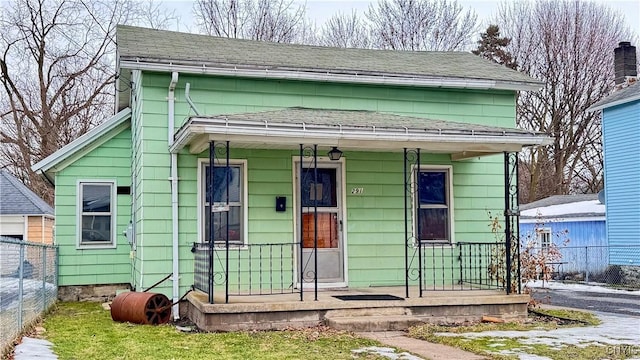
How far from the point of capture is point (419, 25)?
102 ft

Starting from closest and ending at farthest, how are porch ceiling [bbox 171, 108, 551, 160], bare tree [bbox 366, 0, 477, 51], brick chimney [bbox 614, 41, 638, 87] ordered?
porch ceiling [bbox 171, 108, 551, 160], brick chimney [bbox 614, 41, 638, 87], bare tree [bbox 366, 0, 477, 51]

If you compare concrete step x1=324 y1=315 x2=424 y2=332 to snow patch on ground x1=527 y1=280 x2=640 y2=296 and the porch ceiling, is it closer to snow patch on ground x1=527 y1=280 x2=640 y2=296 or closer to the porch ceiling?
the porch ceiling

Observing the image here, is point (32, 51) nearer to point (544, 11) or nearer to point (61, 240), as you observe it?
point (61, 240)

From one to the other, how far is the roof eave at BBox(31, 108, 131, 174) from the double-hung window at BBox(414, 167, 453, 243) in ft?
20.1

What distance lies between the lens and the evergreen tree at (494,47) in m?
30.8

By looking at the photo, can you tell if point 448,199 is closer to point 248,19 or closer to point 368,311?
point 368,311

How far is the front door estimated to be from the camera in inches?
417

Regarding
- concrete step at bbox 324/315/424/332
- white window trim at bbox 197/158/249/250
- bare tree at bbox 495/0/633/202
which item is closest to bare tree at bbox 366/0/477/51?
bare tree at bbox 495/0/633/202

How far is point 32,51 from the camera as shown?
24.7 metres

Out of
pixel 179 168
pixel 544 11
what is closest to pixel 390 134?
pixel 179 168

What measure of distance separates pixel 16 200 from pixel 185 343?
609 inches

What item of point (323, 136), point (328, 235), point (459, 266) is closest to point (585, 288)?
point (459, 266)

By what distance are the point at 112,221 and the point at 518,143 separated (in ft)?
25.7

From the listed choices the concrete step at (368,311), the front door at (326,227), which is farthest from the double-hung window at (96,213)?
the concrete step at (368,311)
